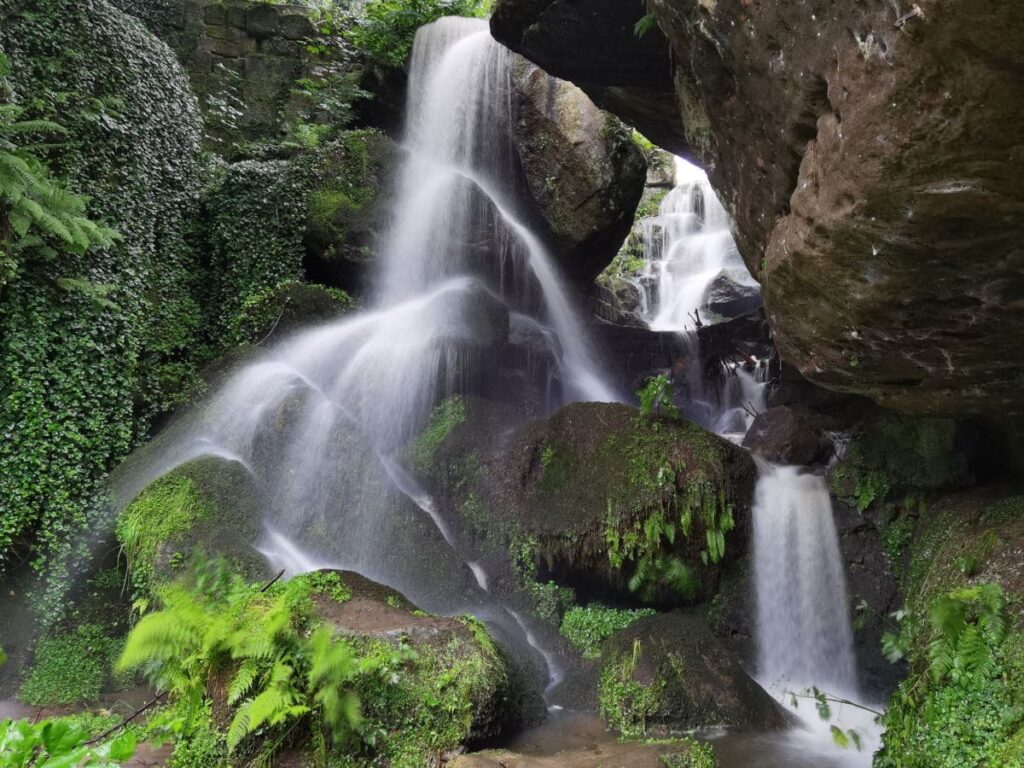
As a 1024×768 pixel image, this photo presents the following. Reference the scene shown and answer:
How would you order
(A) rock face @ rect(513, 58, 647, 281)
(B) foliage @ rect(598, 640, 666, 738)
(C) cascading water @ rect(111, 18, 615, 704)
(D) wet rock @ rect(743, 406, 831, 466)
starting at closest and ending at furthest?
(B) foliage @ rect(598, 640, 666, 738)
(C) cascading water @ rect(111, 18, 615, 704)
(D) wet rock @ rect(743, 406, 831, 466)
(A) rock face @ rect(513, 58, 647, 281)

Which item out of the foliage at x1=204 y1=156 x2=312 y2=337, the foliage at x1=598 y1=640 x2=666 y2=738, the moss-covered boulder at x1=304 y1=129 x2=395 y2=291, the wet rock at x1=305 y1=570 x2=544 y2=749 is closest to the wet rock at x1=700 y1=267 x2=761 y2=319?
the moss-covered boulder at x1=304 y1=129 x2=395 y2=291

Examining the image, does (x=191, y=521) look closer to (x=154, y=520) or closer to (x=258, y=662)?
(x=154, y=520)

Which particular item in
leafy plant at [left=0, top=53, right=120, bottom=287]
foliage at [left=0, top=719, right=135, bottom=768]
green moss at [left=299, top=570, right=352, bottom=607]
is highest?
leafy plant at [left=0, top=53, right=120, bottom=287]

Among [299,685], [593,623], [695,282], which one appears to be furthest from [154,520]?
[695,282]

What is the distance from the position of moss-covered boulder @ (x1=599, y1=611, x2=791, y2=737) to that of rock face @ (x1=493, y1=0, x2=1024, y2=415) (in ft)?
8.78

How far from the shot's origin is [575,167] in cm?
1294

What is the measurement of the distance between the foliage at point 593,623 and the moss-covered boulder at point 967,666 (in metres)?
2.56

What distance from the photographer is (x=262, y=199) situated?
12016 millimetres

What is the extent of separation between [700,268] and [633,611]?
1408cm

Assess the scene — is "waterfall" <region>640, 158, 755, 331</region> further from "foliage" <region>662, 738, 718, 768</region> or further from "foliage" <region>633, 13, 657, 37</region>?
"foliage" <region>662, 738, 718, 768</region>

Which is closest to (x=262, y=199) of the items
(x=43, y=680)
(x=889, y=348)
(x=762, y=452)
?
(x=43, y=680)

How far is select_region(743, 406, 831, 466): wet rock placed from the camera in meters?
8.30

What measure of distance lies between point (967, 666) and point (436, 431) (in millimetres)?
6253

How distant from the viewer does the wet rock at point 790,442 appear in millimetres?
8305
